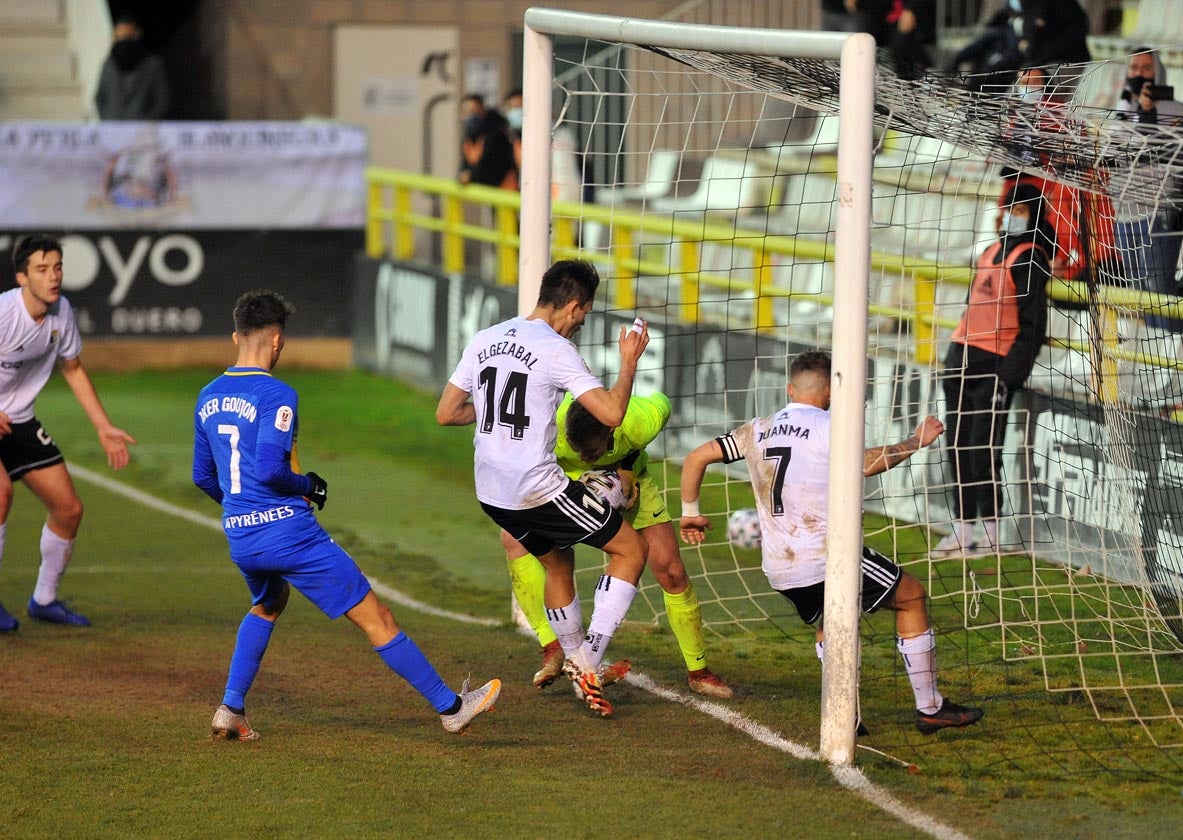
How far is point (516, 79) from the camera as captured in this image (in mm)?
22594

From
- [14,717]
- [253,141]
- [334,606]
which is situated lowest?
[14,717]

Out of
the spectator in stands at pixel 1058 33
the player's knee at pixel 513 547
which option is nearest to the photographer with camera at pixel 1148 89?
the spectator in stands at pixel 1058 33

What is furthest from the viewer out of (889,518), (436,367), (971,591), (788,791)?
(436,367)

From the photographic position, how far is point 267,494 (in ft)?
19.8

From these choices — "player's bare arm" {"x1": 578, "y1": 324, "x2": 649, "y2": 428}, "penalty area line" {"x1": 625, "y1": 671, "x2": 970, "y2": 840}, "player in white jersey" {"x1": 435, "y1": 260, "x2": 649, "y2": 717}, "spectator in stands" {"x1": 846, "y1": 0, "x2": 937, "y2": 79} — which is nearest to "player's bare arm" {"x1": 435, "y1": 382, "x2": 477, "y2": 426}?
"player in white jersey" {"x1": 435, "y1": 260, "x2": 649, "y2": 717}

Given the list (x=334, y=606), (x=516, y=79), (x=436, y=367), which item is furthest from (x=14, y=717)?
(x=516, y=79)

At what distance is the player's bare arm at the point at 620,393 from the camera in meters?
6.07

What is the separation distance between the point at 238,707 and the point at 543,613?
158cm

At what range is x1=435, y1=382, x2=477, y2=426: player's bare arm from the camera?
6.67m

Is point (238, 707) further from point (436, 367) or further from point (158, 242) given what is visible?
point (158, 242)

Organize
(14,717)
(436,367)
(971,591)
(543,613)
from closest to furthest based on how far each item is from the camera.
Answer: (14,717) → (543,613) → (971,591) → (436,367)

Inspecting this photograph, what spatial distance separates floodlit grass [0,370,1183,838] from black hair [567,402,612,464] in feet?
3.65

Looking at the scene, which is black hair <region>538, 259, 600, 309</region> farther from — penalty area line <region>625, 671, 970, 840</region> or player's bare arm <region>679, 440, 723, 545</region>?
penalty area line <region>625, 671, 970, 840</region>

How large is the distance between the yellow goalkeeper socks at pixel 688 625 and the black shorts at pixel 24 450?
327 centimetres
